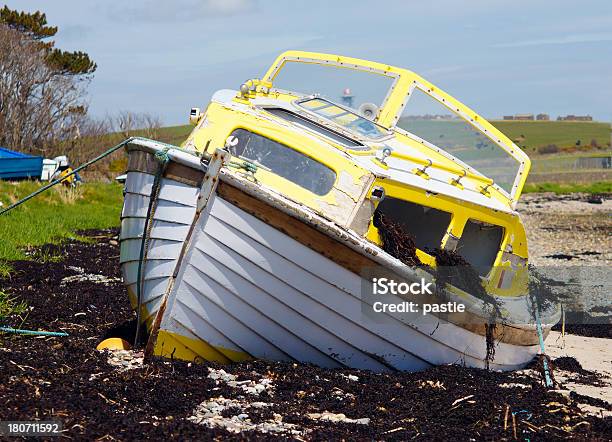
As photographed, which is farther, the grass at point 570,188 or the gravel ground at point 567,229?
the grass at point 570,188

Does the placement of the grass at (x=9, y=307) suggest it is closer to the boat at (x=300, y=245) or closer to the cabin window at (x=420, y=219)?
the boat at (x=300, y=245)

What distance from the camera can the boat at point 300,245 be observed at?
7418 mm

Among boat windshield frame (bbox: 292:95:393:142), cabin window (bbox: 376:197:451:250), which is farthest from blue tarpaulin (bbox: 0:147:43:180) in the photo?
cabin window (bbox: 376:197:451:250)

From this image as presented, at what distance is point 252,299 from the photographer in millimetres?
7574

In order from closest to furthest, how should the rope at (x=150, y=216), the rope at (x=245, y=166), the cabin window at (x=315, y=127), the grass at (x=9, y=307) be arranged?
the rope at (x=245, y=166) < the rope at (x=150, y=216) < the cabin window at (x=315, y=127) < the grass at (x=9, y=307)

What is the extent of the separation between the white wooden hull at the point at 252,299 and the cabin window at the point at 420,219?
108 cm

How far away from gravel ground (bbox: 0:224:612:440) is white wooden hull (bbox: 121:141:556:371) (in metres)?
0.19

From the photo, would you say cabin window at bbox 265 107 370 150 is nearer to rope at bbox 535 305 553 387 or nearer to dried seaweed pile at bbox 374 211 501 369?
dried seaweed pile at bbox 374 211 501 369

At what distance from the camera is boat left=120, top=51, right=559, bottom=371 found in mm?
7418

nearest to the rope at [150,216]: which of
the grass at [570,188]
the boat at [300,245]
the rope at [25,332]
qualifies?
the boat at [300,245]

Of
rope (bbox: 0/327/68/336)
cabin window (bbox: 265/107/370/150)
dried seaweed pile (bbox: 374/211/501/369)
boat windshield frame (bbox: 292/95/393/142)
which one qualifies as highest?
boat windshield frame (bbox: 292/95/393/142)

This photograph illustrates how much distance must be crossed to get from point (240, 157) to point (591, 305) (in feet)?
31.0

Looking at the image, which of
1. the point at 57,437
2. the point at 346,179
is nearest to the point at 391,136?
the point at 346,179

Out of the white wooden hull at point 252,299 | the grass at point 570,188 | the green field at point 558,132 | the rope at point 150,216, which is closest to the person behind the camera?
the white wooden hull at point 252,299
